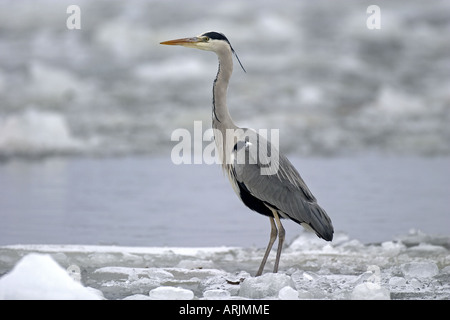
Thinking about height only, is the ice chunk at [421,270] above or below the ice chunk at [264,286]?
below

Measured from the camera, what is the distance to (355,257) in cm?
597

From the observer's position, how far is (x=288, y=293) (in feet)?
13.4

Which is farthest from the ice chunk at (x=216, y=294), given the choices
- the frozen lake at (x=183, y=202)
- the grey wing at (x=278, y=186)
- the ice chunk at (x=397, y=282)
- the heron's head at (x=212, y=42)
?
the frozen lake at (x=183, y=202)

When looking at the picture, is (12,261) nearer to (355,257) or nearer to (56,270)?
(56,270)

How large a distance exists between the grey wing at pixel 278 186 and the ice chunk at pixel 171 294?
111 centimetres

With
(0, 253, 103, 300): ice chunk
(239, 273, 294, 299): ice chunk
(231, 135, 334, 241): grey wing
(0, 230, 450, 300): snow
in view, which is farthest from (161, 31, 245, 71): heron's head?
(0, 253, 103, 300): ice chunk

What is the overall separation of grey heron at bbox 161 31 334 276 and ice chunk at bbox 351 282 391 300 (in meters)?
0.62

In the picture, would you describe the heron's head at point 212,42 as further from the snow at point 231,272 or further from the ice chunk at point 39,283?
the ice chunk at point 39,283

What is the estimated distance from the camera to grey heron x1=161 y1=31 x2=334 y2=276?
4828mm

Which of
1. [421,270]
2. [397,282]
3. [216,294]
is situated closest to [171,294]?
[216,294]

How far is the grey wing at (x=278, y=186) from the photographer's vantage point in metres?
4.82

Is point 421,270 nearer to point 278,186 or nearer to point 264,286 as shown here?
point 278,186

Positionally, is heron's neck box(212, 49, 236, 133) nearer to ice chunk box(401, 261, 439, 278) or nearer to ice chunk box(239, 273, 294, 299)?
ice chunk box(239, 273, 294, 299)

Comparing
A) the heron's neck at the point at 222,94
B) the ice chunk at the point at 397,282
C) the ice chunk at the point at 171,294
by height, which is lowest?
the ice chunk at the point at 397,282
